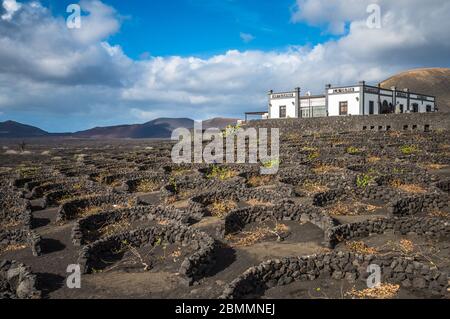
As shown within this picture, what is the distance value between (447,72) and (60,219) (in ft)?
627

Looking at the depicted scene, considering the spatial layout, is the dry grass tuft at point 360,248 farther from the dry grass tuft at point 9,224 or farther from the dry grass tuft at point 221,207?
the dry grass tuft at point 9,224

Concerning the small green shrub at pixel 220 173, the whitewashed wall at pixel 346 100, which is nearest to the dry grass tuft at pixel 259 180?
the small green shrub at pixel 220 173

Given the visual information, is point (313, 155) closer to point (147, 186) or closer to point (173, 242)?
point (147, 186)

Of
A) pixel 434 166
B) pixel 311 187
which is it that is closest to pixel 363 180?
pixel 311 187

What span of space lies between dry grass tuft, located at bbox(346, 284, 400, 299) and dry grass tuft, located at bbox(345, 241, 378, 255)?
244 centimetres

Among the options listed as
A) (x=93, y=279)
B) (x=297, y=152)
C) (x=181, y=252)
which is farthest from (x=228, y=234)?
(x=297, y=152)

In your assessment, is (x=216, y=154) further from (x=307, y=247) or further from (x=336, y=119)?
(x=307, y=247)

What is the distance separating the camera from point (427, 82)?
520 feet

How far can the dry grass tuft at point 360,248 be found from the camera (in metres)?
13.8

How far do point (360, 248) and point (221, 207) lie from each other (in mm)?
8922

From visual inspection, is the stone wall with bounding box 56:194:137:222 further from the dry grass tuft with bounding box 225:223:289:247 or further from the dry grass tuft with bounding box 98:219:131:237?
the dry grass tuft with bounding box 225:223:289:247

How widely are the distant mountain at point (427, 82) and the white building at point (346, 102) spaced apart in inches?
3168

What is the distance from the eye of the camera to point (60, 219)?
21922 millimetres

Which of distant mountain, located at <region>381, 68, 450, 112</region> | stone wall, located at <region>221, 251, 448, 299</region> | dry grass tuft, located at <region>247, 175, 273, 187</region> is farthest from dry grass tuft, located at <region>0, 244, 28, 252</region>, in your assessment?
distant mountain, located at <region>381, 68, 450, 112</region>
